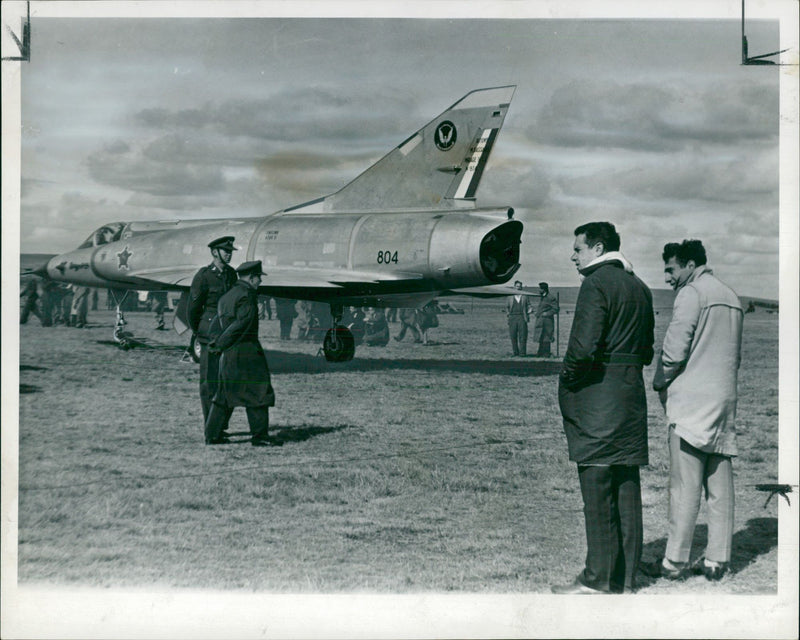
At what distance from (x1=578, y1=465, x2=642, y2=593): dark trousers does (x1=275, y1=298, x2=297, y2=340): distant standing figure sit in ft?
13.8

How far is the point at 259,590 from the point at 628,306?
2.97 m

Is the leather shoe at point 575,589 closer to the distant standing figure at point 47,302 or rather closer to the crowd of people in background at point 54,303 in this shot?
the crowd of people in background at point 54,303

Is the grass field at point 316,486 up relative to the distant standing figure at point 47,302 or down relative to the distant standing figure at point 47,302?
down

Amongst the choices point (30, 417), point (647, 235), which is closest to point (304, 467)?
point (30, 417)

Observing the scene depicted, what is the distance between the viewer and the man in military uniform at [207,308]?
243 inches

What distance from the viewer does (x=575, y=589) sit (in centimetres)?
468

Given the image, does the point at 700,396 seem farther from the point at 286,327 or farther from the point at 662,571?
the point at 286,327

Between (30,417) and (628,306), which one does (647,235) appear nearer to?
(628,306)

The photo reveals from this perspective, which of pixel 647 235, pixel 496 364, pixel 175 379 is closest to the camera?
pixel 647 235

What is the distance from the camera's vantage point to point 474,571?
16.5ft

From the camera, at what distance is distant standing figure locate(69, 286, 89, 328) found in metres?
6.84

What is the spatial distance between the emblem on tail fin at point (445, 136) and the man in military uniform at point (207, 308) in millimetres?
2113

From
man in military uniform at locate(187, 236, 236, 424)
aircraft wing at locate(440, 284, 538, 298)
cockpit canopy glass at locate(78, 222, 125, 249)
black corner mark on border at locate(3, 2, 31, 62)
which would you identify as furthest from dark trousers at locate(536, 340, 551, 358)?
black corner mark on border at locate(3, 2, 31, 62)

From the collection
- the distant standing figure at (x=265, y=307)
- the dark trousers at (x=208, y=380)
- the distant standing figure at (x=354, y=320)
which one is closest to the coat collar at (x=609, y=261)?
the dark trousers at (x=208, y=380)
